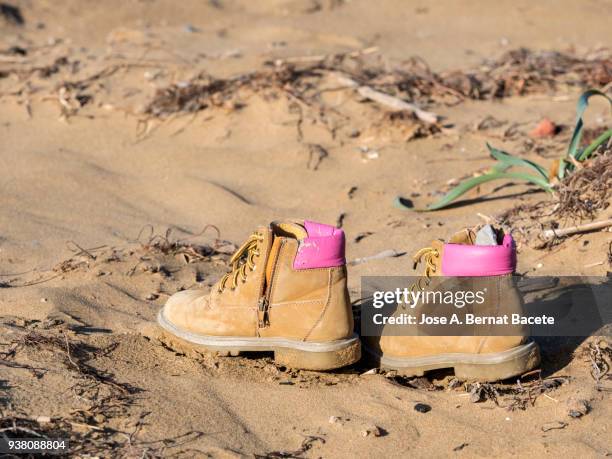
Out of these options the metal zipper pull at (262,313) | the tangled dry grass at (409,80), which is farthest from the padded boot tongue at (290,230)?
the tangled dry grass at (409,80)

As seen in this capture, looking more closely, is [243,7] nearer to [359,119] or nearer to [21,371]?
[359,119]

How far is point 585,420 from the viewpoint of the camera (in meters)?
Answer: 2.66

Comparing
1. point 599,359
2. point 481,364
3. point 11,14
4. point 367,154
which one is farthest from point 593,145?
point 11,14

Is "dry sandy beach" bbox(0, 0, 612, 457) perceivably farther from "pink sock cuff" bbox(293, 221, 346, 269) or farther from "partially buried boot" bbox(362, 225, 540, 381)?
"pink sock cuff" bbox(293, 221, 346, 269)

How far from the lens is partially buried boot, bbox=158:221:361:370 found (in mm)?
2820

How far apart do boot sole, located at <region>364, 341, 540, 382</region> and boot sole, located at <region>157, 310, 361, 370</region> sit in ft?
0.63

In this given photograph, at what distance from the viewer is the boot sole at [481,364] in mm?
2824

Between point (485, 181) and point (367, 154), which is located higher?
point (485, 181)

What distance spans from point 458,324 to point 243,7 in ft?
20.2

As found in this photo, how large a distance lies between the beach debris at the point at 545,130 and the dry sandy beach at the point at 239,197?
56 millimetres

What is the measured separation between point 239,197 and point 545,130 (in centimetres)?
195

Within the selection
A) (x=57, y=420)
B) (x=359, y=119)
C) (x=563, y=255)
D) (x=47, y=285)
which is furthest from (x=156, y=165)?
(x=57, y=420)

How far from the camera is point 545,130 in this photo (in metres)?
5.25

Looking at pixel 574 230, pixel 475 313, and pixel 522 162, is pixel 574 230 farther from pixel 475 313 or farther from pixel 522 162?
pixel 475 313
